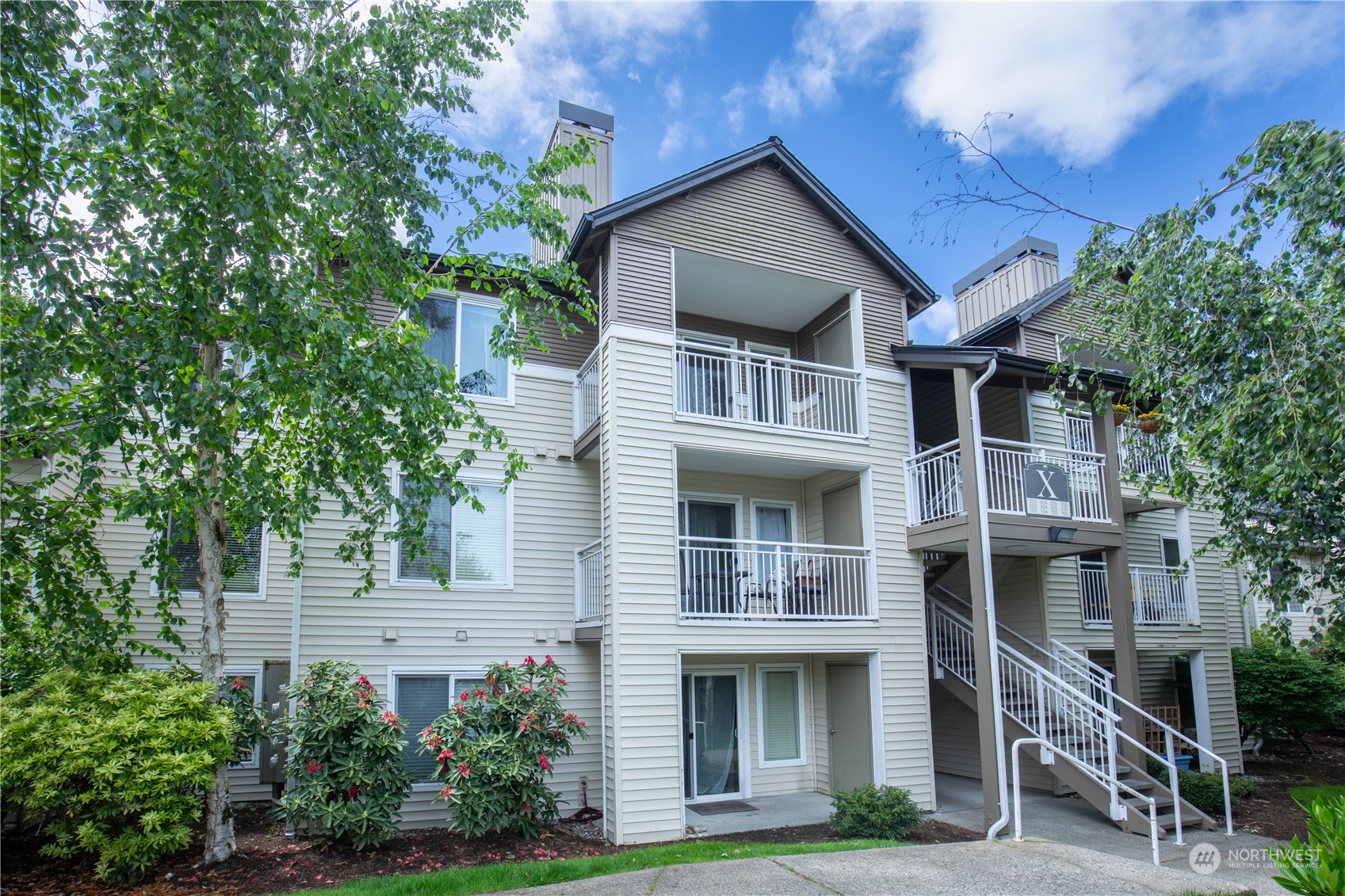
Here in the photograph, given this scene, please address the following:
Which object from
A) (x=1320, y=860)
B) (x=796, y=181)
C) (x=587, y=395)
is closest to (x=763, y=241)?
(x=796, y=181)

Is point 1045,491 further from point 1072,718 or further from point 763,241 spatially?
point 763,241

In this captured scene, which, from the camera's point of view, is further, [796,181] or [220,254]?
[796,181]

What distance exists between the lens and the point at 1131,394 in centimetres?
990

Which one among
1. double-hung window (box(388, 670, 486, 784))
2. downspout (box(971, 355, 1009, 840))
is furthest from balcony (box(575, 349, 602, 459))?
downspout (box(971, 355, 1009, 840))

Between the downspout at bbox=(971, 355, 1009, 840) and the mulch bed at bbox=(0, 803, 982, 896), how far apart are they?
0.59 metres

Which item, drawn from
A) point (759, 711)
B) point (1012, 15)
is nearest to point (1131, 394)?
point (1012, 15)

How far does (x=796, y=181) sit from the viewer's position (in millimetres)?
13367

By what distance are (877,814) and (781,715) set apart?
10.4 feet

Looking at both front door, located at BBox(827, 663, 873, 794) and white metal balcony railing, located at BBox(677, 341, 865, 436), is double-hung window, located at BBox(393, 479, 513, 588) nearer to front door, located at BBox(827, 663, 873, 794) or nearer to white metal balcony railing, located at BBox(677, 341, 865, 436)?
white metal balcony railing, located at BBox(677, 341, 865, 436)

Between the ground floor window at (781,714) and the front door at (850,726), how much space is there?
56 centimetres

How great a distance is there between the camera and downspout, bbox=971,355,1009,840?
10.4 metres

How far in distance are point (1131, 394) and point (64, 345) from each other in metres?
11.1

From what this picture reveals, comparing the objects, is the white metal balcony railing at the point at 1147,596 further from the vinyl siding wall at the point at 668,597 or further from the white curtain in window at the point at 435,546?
the white curtain in window at the point at 435,546

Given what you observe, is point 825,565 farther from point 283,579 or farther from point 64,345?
point 64,345
